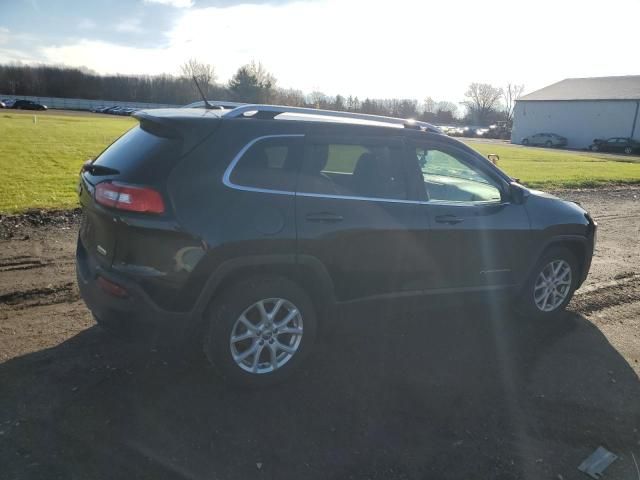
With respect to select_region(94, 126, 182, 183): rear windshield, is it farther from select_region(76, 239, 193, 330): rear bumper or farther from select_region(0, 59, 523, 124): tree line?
select_region(0, 59, 523, 124): tree line

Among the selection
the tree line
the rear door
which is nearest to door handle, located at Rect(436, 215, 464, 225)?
the rear door

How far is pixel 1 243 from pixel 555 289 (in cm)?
650

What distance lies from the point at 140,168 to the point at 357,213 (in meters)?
1.50

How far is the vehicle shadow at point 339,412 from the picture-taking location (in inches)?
113

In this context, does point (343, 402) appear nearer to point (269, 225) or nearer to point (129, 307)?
point (269, 225)

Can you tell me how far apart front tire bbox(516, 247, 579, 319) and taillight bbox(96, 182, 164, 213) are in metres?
3.44

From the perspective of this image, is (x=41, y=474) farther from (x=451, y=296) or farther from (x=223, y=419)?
(x=451, y=296)

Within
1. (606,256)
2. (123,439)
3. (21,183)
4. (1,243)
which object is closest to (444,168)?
(123,439)

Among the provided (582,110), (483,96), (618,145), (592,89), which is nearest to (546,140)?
(582,110)

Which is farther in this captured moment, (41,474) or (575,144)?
(575,144)

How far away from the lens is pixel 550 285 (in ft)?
16.3

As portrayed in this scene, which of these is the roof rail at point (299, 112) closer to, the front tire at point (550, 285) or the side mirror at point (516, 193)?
the side mirror at point (516, 193)

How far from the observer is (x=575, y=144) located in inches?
2199

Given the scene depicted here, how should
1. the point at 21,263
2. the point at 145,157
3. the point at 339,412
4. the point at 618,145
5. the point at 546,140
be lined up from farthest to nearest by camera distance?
the point at 546,140, the point at 618,145, the point at 21,263, the point at 339,412, the point at 145,157
